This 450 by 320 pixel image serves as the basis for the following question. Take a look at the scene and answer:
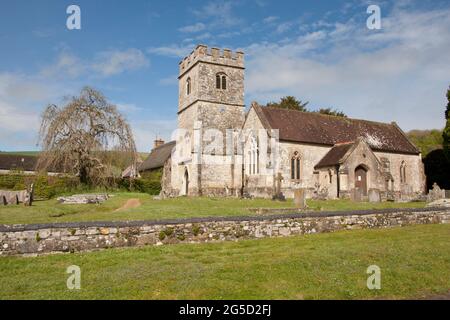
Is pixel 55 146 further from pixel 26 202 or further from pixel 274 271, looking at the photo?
pixel 274 271

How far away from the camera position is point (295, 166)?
30438 mm

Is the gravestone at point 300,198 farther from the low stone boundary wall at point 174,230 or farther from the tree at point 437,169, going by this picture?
the tree at point 437,169

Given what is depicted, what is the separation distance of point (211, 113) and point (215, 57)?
5455 mm

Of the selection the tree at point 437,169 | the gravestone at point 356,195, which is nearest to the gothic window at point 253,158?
the gravestone at point 356,195

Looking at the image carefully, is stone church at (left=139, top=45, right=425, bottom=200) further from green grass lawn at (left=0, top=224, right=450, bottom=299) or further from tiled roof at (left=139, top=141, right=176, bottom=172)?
green grass lawn at (left=0, top=224, right=450, bottom=299)

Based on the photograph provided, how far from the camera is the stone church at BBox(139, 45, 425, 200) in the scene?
28.8 m

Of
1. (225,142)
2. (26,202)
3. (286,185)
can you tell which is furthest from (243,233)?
(225,142)

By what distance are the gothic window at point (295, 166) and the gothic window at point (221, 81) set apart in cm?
985

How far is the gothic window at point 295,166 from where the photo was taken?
99.7 feet

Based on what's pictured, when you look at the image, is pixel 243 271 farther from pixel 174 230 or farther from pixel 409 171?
pixel 409 171

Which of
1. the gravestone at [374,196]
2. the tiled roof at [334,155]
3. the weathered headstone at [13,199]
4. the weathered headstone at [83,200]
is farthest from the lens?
the tiled roof at [334,155]

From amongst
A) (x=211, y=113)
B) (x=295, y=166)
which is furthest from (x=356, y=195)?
(x=211, y=113)

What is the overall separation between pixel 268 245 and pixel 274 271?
309cm

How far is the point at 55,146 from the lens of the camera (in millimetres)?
27469
